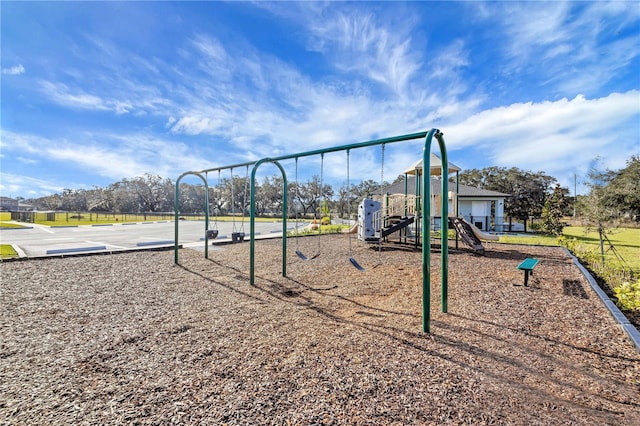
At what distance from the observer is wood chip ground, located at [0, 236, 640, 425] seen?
1.87 meters

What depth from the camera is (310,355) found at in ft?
8.50

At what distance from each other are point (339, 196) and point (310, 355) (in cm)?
3242

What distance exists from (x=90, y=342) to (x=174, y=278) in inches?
111

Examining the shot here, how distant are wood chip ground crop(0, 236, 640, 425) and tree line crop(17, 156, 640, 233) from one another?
279cm

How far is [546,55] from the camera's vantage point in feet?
27.0

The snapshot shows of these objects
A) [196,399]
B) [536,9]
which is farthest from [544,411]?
[536,9]

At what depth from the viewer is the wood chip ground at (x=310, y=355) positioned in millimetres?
1868

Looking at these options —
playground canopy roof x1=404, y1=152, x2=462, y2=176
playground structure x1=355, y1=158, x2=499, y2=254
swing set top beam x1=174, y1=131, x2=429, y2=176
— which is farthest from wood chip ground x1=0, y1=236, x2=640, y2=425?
playground canopy roof x1=404, y1=152, x2=462, y2=176

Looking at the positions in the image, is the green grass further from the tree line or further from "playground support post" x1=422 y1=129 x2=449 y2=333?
"playground support post" x1=422 y1=129 x2=449 y2=333

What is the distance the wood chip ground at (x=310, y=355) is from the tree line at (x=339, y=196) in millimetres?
2790

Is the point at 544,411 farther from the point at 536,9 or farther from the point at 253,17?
the point at 253,17

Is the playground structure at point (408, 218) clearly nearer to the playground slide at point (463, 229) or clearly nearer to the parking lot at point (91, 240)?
the playground slide at point (463, 229)

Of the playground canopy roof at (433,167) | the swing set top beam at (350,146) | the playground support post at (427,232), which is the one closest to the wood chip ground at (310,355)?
the playground support post at (427,232)

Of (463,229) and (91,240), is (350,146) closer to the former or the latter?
(463,229)
